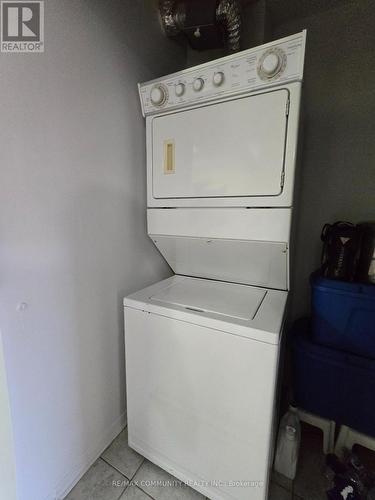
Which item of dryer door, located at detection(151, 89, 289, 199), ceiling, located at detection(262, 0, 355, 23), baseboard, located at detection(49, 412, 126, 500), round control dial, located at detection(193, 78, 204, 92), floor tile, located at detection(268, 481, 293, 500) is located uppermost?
ceiling, located at detection(262, 0, 355, 23)

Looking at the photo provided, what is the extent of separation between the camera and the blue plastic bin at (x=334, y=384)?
1.46m

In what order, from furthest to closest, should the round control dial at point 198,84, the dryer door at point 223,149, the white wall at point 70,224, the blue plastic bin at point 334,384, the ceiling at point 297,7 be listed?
the ceiling at point 297,7, the blue plastic bin at point 334,384, the round control dial at point 198,84, the dryer door at point 223,149, the white wall at point 70,224

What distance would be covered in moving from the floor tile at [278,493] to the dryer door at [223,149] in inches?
70.6

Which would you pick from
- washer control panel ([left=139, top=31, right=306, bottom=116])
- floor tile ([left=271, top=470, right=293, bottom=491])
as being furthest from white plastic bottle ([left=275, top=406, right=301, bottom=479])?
washer control panel ([left=139, top=31, right=306, bottom=116])

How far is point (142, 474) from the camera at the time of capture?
1.52m

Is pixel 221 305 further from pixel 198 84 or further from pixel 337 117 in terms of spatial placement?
pixel 337 117

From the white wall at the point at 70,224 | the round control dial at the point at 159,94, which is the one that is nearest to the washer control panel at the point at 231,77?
the round control dial at the point at 159,94

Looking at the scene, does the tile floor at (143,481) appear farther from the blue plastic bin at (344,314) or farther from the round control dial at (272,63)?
the round control dial at (272,63)

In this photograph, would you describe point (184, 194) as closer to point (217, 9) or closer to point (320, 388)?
point (217, 9)

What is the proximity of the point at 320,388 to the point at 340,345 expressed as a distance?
355 millimetres

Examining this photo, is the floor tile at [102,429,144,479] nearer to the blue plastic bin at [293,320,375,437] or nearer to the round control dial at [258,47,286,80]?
the blue plastic bin at [293,320,375,437]

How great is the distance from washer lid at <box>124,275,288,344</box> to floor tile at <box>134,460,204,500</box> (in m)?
1.11

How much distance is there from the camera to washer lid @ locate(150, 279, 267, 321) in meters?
1.29

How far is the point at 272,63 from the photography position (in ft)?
3.75
